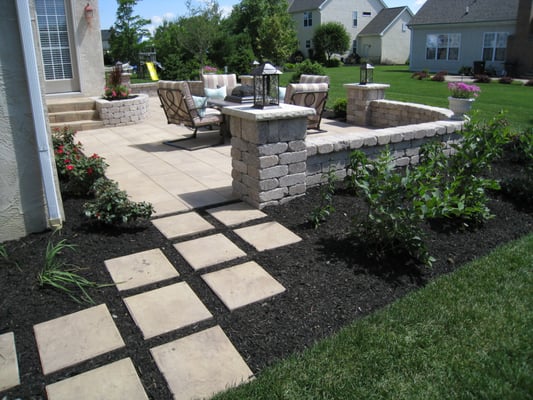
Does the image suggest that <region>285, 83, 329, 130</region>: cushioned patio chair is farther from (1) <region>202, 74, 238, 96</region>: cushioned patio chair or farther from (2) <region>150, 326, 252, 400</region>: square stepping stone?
(2) <region>150, 326, 252, 400</region>: square stepping stone

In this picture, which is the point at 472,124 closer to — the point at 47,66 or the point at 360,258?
the point at 360,258

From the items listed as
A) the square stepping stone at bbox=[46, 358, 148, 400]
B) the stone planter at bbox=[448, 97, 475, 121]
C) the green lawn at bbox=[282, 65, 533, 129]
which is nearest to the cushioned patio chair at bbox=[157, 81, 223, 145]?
the stone planter at bbox=[448, 97, 475, 121]

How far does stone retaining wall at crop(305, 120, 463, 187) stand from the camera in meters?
4.77

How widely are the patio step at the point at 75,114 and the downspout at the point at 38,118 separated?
18.7 feet

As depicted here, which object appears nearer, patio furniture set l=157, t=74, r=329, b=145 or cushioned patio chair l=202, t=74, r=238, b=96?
patio furniture set l=157, t=74, r=329, b=145

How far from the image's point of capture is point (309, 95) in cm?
752

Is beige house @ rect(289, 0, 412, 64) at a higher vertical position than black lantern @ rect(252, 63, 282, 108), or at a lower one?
higher

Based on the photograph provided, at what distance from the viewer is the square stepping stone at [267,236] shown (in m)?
3.66

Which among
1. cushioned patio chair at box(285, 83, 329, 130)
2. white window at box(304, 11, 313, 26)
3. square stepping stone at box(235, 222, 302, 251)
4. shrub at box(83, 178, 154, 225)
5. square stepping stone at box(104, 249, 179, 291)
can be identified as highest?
white window at box(304, 11, 313, 26)

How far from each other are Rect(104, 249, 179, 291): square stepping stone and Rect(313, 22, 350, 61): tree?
1311 inches

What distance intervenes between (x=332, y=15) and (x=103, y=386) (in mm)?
39528

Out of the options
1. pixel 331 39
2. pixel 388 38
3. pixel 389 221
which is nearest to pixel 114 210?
pixel 389 221

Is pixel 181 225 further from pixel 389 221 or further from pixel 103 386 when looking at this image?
pixel 103 386

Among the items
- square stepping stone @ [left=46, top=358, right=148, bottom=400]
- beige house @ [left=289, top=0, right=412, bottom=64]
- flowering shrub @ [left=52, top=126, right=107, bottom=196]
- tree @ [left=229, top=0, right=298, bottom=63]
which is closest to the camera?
square stepping stone @ [left=46, top=358, right=148, bottom=400]
